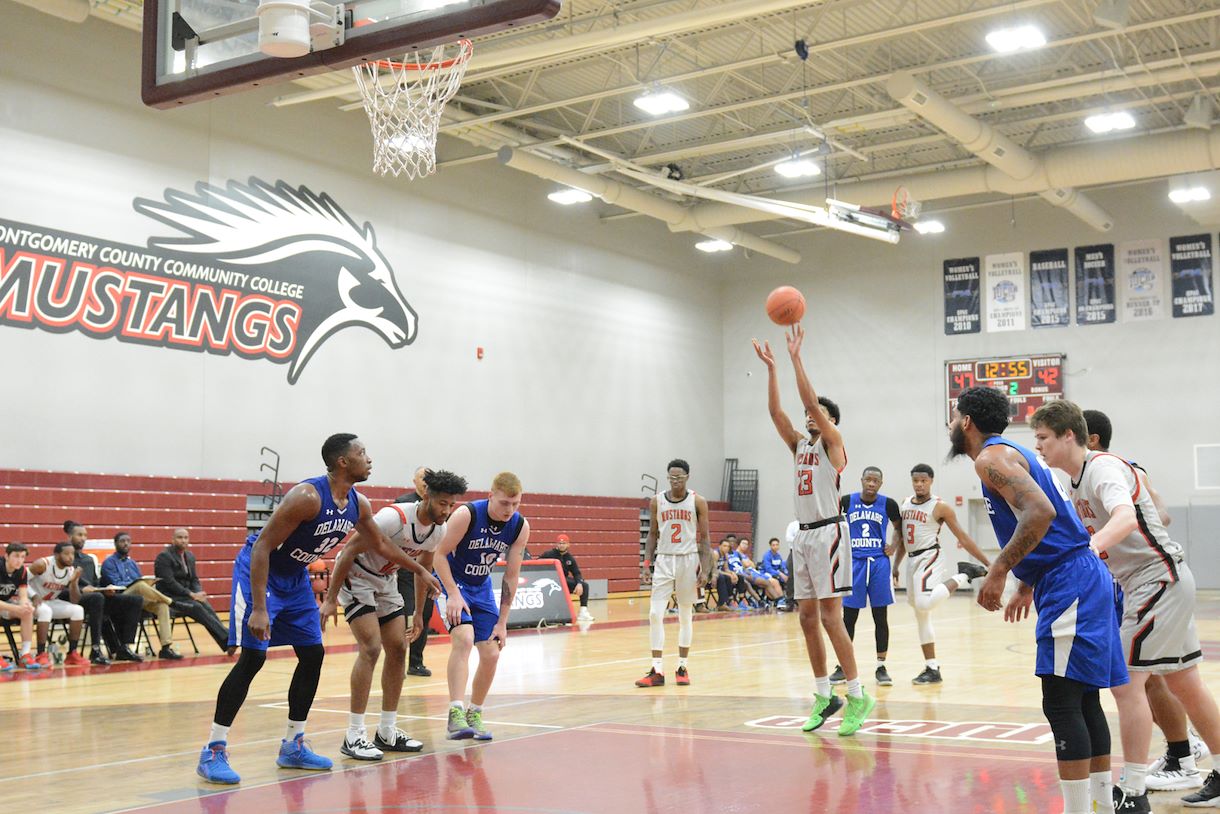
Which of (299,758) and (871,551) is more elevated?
(871,551)

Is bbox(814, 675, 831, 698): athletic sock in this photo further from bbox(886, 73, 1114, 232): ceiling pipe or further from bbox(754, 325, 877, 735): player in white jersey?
bbox(886, 73, 1114, 232): ceiling pipe

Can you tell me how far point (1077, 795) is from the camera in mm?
4246

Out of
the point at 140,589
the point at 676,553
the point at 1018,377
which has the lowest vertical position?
the point at 140,589

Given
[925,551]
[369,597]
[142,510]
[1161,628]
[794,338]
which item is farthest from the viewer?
[142,510]

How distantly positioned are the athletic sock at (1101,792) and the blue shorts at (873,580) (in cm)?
572

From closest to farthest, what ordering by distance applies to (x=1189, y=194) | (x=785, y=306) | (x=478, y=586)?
(x=478, y=586)
(x=785, y=306)
(x=1189, y=194)

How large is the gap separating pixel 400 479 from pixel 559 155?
6.59 m

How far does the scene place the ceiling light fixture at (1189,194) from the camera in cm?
2161

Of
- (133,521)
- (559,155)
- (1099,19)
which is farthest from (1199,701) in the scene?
(559,155)

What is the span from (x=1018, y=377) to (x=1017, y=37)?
12.2 m

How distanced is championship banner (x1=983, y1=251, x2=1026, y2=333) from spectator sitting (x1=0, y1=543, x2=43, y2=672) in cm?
2102

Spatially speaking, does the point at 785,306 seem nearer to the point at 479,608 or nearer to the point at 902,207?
the point at 479,608

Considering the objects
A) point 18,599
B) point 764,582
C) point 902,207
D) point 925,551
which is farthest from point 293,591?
point 902,207

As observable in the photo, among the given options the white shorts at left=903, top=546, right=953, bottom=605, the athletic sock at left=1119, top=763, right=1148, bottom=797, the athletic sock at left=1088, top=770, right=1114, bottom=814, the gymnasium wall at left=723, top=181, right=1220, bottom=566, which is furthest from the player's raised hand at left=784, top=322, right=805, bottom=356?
the gymnasium wall at left=723, top=181, right=1220, bottom=566
